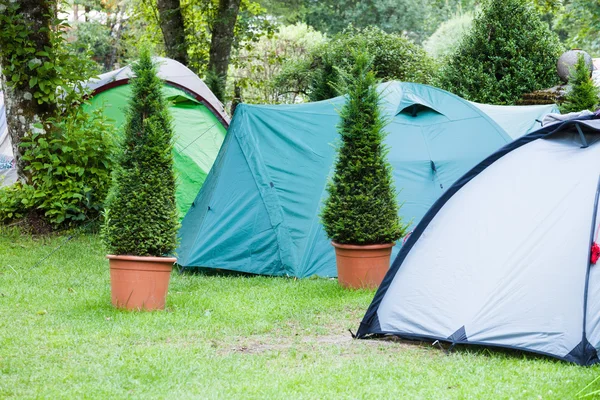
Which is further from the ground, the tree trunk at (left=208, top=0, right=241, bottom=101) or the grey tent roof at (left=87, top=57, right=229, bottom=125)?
the tree trunk at (left=208, top=0, right=241, bottom=101)

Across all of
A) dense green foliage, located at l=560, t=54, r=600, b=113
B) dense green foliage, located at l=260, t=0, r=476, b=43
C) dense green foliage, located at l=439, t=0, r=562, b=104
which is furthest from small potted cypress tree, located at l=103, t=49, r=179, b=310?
dense green foliage, located at l=260, t=0, r=476, b=43

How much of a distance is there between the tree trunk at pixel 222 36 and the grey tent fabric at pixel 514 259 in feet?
31.5

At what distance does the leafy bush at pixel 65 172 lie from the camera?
31.2ft

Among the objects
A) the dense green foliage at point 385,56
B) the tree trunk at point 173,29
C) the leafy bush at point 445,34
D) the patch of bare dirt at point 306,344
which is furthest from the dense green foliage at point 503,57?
the leafy bush at point 445,34

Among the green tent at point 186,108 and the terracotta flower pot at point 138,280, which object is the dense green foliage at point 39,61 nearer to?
the green tent at point 186,108

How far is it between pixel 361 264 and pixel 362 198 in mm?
566

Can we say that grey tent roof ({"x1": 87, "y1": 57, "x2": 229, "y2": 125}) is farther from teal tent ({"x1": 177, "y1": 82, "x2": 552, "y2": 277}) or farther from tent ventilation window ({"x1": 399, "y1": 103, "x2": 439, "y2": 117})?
tent ventilation window ({"x1": 399, "y1": 103, "x2": 439, "y2": 117})

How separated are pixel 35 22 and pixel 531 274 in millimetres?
7199

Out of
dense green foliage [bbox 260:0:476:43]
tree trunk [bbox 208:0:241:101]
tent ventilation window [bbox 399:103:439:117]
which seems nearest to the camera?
tent ventilation window [bbox 399:103:439:117]

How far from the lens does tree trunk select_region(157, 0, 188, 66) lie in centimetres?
1406

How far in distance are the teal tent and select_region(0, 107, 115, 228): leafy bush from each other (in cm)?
223

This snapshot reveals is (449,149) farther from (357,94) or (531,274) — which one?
(531,274)

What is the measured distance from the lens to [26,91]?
9547 millimetres

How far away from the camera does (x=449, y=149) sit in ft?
25.7
